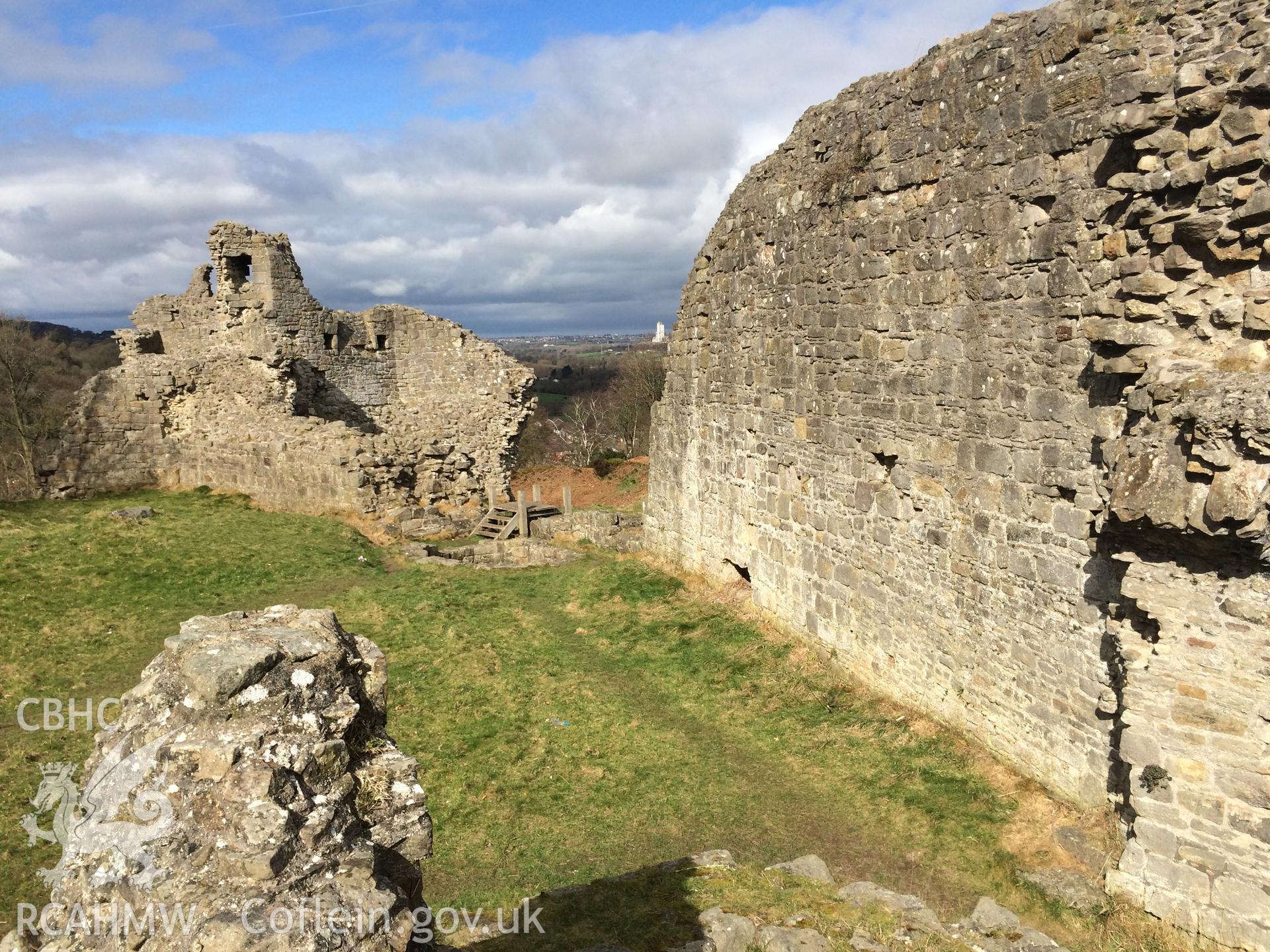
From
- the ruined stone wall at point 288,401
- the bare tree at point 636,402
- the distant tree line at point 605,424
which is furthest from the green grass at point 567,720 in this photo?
the bare tree at point 636,402

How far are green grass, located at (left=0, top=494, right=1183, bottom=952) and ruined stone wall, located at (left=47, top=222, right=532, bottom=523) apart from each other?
4.53m

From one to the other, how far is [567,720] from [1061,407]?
6.37 m

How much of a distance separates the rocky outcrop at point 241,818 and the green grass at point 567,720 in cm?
289

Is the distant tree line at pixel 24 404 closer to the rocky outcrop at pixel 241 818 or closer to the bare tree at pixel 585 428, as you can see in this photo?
the bare tree at pixel 585 428

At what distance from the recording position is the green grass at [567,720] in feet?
23.9

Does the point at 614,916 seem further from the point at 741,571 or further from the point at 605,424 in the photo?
the point at 605,424

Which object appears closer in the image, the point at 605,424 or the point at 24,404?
the point at 24,404

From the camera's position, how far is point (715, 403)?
14117 mm

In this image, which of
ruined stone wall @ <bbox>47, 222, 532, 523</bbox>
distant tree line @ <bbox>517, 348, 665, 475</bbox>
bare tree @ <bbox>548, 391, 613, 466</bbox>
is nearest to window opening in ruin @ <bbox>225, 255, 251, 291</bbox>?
ruined stone wall @ <bbox>47, 222, 532, 523</bbox>

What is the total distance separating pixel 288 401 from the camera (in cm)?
2270

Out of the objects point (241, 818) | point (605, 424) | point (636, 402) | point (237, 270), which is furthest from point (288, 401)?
point (605, 424)

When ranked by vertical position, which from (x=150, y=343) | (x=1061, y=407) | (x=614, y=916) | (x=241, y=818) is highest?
(x=150, y=343)

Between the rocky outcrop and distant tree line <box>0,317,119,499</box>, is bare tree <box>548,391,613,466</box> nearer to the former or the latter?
distant tree line <box>0,317,119,499</box>

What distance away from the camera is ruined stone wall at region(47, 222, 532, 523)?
832 inches
